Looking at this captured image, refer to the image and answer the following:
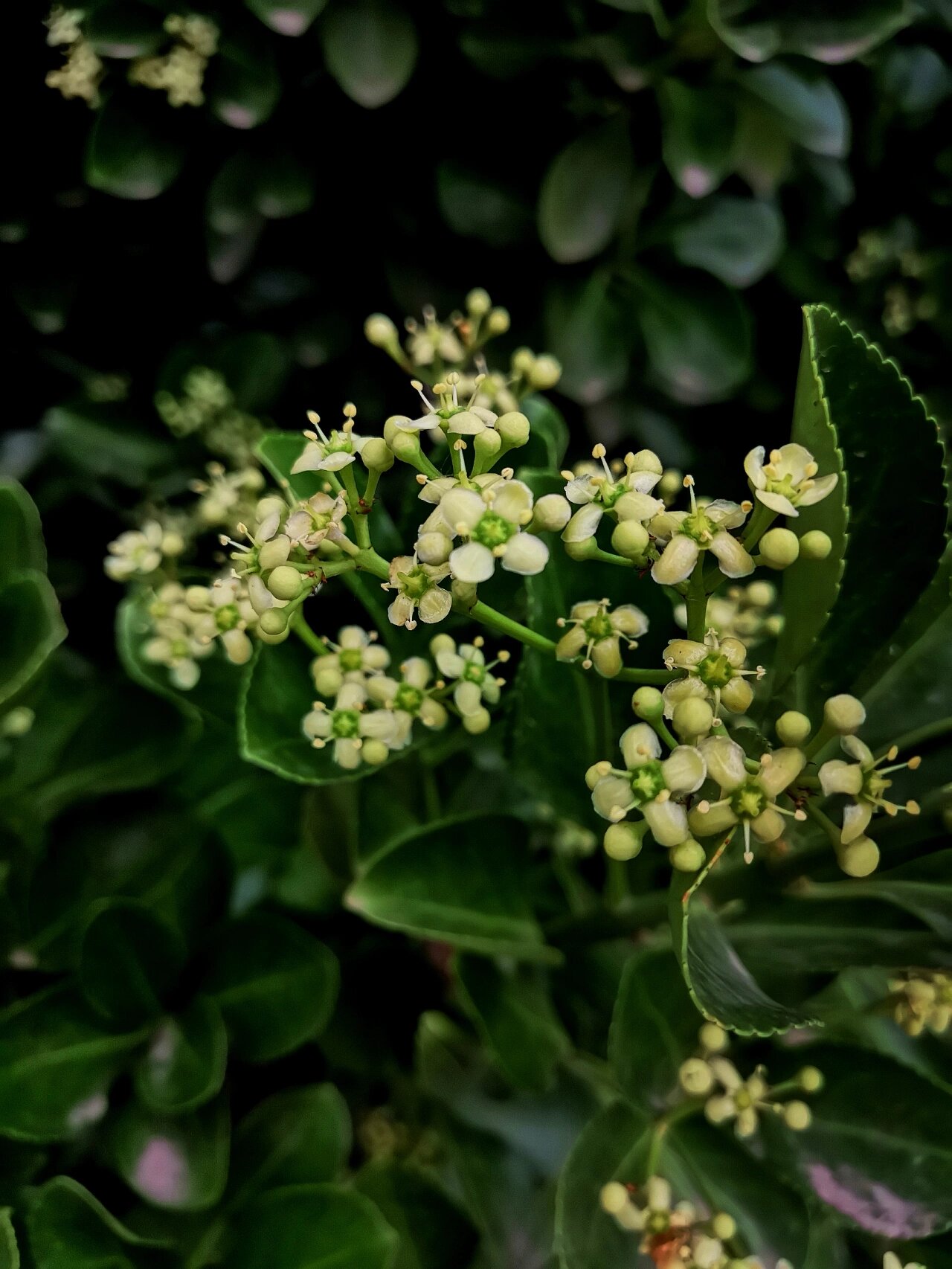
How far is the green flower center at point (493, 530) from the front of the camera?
1.38 feet

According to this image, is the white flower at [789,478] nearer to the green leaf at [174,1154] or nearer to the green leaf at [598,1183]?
the green leaf at [598,1183]

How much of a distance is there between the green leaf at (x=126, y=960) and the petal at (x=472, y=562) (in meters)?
0.40

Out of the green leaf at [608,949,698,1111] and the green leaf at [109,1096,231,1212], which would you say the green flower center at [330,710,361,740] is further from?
the green leaf at [109,1096,231,1212]

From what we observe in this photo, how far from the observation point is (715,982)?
0.45m

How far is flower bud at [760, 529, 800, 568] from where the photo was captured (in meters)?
0.45

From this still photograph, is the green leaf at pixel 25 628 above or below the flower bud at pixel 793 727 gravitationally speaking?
below

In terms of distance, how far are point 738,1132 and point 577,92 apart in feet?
2.89

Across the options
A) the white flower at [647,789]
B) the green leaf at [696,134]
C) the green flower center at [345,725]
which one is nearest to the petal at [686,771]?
the white flower at [647,789]

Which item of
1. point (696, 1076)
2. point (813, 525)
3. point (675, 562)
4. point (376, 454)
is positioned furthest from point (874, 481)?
point (696, 1076)

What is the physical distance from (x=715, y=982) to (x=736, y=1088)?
8.4 inches

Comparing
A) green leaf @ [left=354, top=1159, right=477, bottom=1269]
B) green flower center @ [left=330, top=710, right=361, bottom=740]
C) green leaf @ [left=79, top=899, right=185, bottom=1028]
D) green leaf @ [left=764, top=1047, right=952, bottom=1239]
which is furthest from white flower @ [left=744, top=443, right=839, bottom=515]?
green leaf @ [left=354, top=1159, right=477, bottom=1269]

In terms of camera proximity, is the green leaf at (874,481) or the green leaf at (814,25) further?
the green leaf at (814,25)

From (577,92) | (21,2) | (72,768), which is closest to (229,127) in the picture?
(21,2)

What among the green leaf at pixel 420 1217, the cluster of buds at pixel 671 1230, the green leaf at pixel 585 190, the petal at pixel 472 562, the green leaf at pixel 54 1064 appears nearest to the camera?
the petal at pixel 472 562
